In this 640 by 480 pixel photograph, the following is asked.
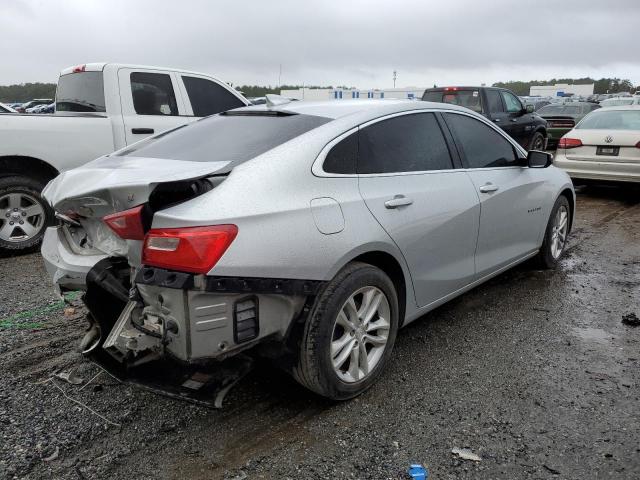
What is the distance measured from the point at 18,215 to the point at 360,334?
181 inches

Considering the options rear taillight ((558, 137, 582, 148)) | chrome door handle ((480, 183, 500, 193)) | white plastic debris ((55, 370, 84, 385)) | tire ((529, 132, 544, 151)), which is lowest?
white plastic debris ((55, 370, 84, 385))

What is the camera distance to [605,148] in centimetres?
853

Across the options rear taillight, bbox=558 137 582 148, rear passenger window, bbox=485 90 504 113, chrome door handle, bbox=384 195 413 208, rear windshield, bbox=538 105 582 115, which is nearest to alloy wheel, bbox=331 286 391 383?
chrome door handle, bbox=384 195 413 208

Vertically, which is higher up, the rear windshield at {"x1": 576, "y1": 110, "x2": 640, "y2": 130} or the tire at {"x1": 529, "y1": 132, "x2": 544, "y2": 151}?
the rear windshield at {"x1": 576, "y1": 110, "x2": 640, "y2": 130}

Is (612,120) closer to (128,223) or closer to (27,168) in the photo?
(27,168)

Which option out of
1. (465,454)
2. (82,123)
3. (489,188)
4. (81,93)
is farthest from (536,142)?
(465,454)

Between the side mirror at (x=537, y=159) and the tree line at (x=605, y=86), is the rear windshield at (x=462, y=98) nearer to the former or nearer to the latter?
the side mirror at (x=537, y=159)

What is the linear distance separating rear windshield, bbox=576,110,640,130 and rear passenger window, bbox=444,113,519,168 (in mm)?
5503

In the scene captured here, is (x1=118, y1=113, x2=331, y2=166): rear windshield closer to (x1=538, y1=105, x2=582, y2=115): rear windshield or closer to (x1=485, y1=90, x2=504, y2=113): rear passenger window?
(x1=485, y1=90, x2=504, y2=113): rear passenger window

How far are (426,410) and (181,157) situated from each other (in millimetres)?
1947

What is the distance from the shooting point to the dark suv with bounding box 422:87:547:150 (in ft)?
38.1

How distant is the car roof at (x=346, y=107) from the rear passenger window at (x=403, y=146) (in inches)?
2.7

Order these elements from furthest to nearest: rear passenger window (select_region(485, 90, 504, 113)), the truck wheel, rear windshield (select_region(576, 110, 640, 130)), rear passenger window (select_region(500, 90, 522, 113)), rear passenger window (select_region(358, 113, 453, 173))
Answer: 1. rear passenger window (select_region(500, 90, 522, 113))
2. rear passenger window (select_region(485, 90, 504, 113))
3. rear windshield (select_region(576, 110, 640, 130))
4. the truck wheel
5. rear passenger window (select_region(358, 113, 453, 173))

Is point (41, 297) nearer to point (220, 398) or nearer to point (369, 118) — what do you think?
point (220, 398)
